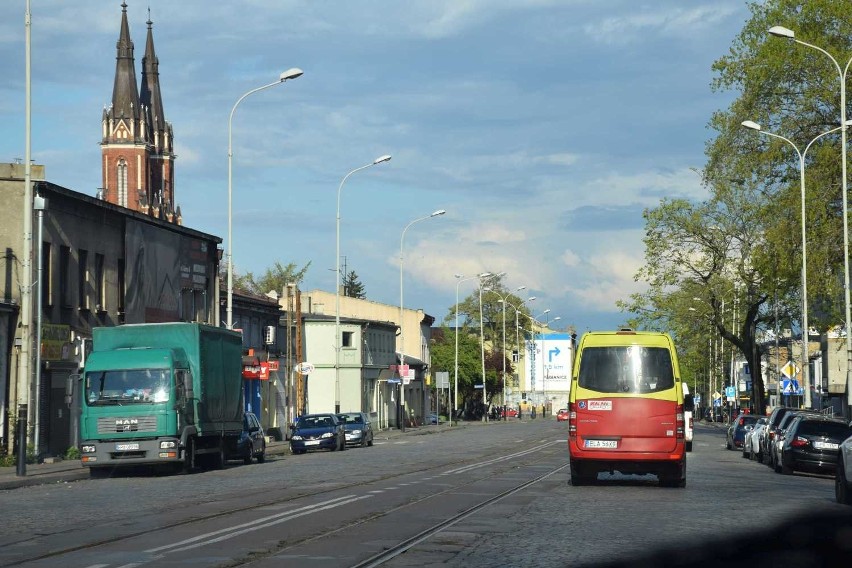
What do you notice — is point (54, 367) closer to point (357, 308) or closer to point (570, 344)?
point (357, 308)

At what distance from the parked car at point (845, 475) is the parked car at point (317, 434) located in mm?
28179

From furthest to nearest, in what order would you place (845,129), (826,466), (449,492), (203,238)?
1. (203,238)
2. (845,129)
3. (826,466)
4. (449,492)

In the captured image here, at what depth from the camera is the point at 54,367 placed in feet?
128

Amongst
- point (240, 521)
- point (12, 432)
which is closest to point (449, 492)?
point (240, 521)

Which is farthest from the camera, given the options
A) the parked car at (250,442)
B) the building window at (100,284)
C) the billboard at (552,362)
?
the billboard at (552,362)

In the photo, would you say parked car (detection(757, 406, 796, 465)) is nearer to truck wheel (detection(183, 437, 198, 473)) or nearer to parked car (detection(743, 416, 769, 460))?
parked car (detection(743, 416, 769, 460))

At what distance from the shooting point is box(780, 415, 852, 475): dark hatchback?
30.5m

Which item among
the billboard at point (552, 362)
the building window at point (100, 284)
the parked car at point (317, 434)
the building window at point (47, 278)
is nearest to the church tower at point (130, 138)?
the billboard at point (552, 362)

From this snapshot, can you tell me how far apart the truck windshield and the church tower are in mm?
123570

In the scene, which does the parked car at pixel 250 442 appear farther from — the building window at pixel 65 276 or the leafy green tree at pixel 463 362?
the leafy green tree at pixel 463 362

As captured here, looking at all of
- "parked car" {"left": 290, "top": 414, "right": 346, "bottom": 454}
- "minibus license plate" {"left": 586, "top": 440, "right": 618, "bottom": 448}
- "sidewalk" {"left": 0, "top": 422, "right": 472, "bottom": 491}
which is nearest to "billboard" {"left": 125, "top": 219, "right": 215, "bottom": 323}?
"parked car" {"left": 290, "top": 414, "right": 346, "bottom": 454}

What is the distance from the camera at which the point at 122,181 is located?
155 meters

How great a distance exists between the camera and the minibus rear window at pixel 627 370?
889 inches

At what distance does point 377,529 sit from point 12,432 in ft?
80.2
